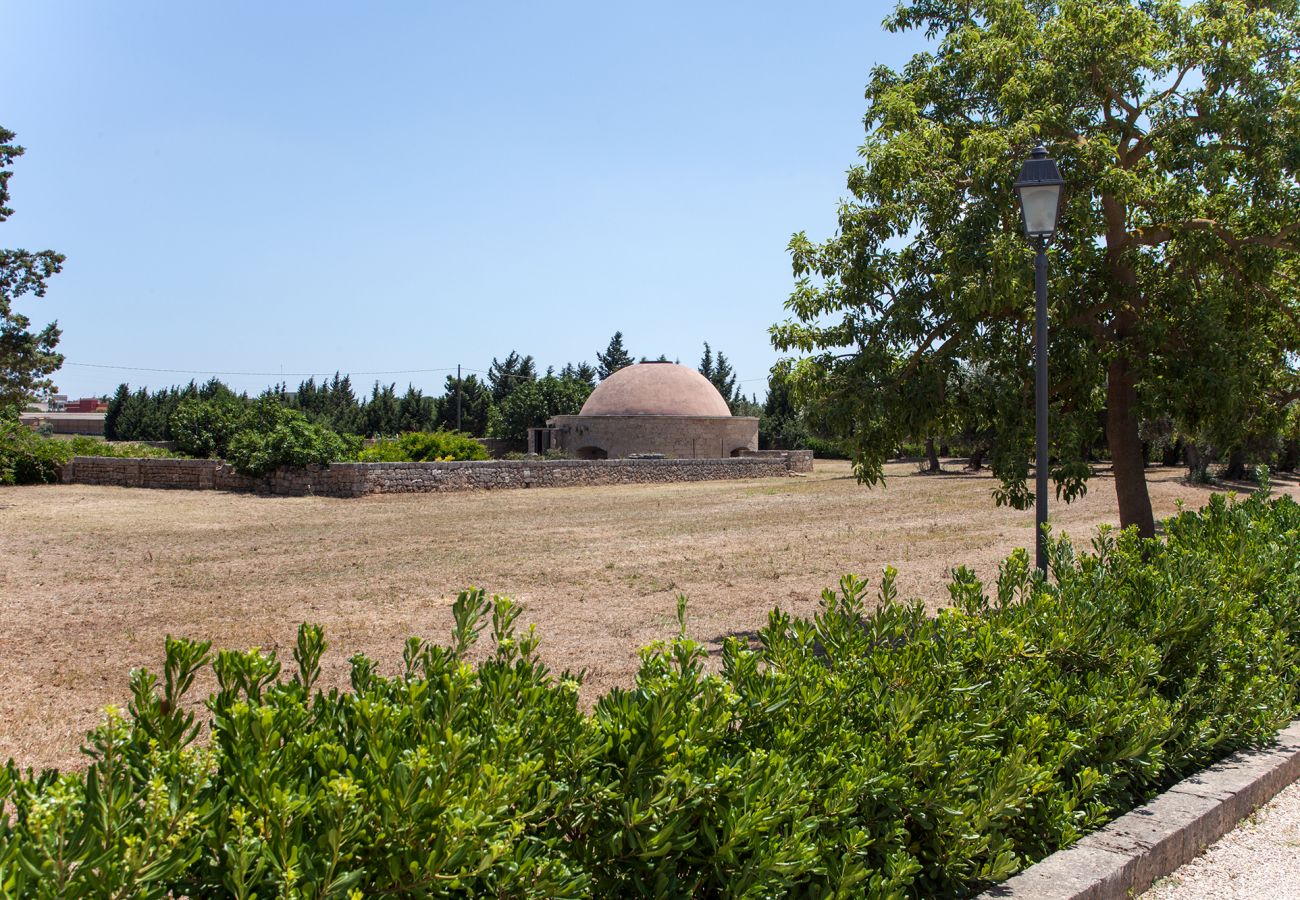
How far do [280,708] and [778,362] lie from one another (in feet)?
23.4

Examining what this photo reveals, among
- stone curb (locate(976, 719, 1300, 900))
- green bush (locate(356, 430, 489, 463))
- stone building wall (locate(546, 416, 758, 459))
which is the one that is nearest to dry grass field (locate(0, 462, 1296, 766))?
stone curb (locate(976, 719, 1300, 900))

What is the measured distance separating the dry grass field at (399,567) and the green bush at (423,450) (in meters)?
4.77

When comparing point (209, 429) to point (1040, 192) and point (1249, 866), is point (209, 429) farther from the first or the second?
point (1249, 866)

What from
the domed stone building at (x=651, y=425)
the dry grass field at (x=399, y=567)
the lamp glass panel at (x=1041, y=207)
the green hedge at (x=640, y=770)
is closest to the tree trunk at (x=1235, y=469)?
the dry grass field at (x=399, y=567)

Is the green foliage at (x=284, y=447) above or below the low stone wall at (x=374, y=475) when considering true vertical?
above

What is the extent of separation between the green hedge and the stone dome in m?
36.9

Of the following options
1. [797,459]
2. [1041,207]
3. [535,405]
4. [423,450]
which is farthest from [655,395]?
[1041,207]

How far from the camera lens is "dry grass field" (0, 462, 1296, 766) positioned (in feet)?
22.5

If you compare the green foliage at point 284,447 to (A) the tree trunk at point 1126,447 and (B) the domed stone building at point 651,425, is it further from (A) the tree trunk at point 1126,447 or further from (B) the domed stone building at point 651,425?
(A) the tree trunk at point 1126,447

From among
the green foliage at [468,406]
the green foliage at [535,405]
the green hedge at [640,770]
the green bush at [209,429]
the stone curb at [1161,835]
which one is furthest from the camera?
the green foliage at [468,406]

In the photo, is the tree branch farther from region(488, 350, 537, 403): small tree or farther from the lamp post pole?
region(488, 350, 537, 403): small tree

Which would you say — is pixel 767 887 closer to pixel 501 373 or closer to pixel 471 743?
pixel 471 743

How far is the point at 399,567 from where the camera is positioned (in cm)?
1135

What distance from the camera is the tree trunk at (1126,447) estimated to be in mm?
8648
